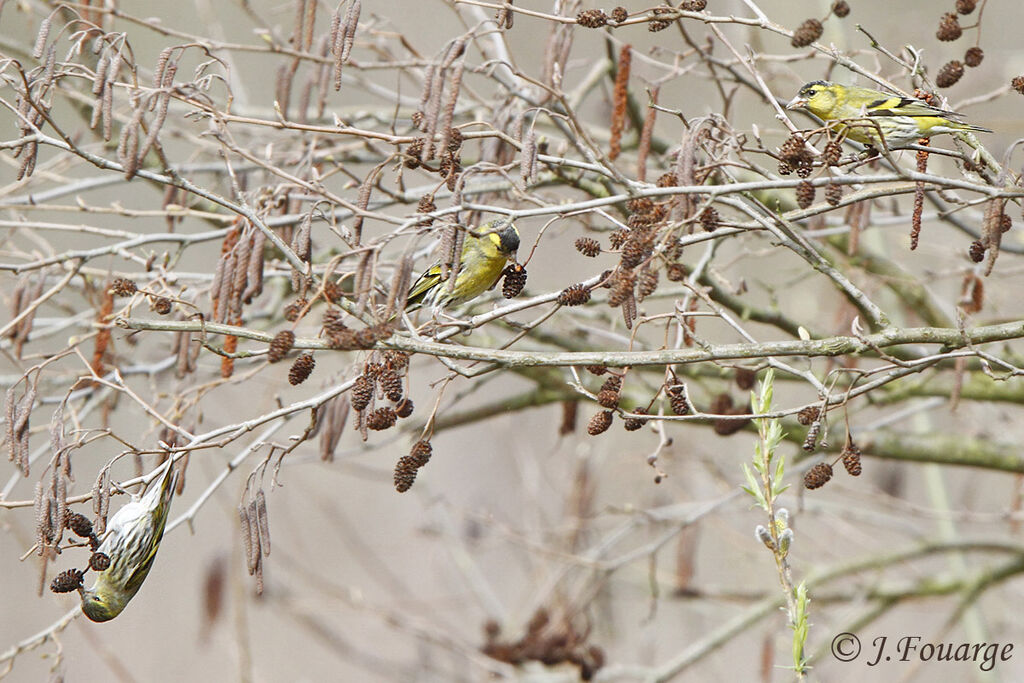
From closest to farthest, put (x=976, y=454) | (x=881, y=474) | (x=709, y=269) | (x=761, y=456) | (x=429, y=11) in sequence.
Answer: (x=761, y=456)
(x=709, y=269)
(x=976, y=454)
(x=881, y=474)
(x=429, y=11)

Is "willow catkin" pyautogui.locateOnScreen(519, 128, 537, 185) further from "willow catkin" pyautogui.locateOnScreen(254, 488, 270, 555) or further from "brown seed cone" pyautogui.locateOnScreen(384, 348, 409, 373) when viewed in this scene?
"willow catkin" pyautogui.locateOnScreen(254, 488, 270, 555)

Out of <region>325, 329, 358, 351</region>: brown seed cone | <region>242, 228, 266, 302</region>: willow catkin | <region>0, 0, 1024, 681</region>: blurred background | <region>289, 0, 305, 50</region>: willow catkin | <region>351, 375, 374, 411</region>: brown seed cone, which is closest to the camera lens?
<region>325, 329, 358, 351</region>: brown seed cone

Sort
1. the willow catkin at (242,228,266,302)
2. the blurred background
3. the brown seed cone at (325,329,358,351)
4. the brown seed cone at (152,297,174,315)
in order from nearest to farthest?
the brown seed cone at (325,329,358,351) < the brown seed cone at (152,297,174,315) < the willow catkin at (242,228,266,302) < the blurred background

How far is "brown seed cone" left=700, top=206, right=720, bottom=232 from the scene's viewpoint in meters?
2.23

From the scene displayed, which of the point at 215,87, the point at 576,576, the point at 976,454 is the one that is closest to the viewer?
the point at 976,454

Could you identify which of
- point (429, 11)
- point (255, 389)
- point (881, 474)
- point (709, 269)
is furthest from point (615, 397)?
point (429, 11)

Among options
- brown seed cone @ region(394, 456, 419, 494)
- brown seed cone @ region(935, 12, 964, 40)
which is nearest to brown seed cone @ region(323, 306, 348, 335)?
brown seed cone @ region(394, 456, 419, 494)

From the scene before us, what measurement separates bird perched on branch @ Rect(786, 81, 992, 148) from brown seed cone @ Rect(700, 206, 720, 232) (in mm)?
361

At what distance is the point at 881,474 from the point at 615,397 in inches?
178

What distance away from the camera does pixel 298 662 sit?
9.43 meters

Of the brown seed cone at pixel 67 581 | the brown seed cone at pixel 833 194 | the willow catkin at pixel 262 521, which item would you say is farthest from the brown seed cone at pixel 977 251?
the brown seed cone at pixel 67 581

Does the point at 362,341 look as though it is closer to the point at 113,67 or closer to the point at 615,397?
Result: the point at 615,397

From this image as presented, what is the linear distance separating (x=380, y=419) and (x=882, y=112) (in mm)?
1817

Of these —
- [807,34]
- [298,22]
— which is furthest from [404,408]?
[298,22]
